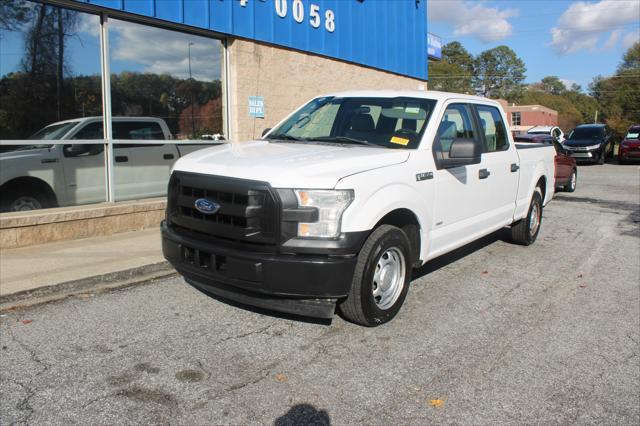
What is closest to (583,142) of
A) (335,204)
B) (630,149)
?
(630,149)

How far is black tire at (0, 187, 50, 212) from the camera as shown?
7.16 m

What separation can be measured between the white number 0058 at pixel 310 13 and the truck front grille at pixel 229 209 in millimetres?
7256

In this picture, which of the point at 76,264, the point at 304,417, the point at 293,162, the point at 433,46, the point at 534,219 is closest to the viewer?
the point at 304,417

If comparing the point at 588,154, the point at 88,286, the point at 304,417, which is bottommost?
the point at 304,417

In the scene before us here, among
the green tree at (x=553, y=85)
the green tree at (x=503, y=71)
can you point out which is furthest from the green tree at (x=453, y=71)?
the green tree at (x=553, y=85)

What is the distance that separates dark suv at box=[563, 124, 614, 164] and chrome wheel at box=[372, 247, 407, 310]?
2030 cm

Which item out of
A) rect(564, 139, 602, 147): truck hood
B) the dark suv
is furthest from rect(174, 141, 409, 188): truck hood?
rect(564, 139, 602, 147): truck hood

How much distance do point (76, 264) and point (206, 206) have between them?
9.19 ft

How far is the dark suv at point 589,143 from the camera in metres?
22.9

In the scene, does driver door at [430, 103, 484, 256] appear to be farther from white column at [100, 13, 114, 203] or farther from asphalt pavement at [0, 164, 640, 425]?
white column at [100, 13, 114, 203]

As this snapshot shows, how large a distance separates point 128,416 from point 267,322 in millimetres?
1609

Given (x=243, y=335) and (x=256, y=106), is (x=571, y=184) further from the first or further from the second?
(x=243, y=335)

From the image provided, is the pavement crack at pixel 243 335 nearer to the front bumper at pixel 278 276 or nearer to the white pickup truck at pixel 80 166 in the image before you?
the front bumper at pixel 278 276

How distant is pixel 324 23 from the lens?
12.0 metres
